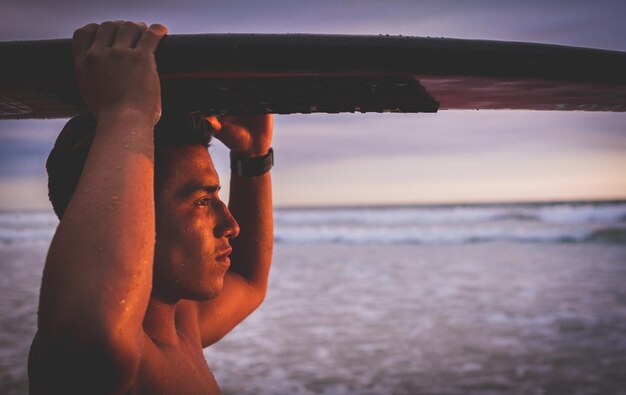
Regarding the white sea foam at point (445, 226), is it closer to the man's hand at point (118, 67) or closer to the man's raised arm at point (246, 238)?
the man's raised arm at point (246, 238)

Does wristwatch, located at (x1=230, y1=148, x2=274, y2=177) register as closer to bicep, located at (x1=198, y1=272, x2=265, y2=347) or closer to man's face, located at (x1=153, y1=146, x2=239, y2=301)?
bicep, located at (x1=198, y1=272, x2=265, y2=347)

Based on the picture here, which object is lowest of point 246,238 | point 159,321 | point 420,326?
point 159,321

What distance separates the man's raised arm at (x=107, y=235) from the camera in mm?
846

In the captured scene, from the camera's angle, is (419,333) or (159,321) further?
(419,333)

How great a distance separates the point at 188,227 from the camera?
1473 millimetres

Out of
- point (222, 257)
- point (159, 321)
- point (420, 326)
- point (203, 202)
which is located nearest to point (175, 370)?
point (159, 321)

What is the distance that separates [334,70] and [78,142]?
70cm

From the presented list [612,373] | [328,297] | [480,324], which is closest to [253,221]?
[612,373]

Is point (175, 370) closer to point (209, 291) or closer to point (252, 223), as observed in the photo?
point (209, 291)

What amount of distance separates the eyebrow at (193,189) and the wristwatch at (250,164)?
49cm

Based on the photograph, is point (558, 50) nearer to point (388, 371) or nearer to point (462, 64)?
point (462, 64)

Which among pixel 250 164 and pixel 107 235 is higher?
pixel 250 164

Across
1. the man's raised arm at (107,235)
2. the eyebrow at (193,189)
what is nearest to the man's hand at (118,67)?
the man's raised arm at (107,235)

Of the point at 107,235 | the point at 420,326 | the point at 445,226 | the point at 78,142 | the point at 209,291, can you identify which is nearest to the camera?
the point at 107,235
